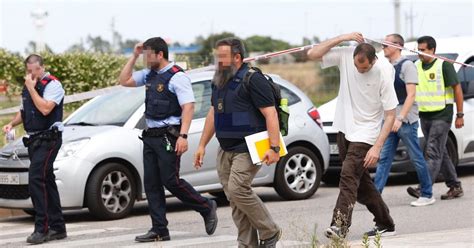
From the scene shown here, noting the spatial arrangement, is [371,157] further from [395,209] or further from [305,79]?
[305,79]

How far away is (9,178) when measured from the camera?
11422mm

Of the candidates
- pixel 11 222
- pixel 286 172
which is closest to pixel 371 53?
pixel 286 172

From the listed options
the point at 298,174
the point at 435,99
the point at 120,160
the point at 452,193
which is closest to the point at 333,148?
the point at 298,174

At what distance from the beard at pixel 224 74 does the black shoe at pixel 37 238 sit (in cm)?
264

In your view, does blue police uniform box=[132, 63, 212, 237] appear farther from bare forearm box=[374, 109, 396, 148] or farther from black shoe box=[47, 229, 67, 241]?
bare forearm box=[374, 109, 396, 148]

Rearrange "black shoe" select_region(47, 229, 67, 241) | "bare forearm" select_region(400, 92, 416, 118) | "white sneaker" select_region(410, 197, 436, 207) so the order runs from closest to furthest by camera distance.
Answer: "black shoe" select_region(47, 229, 67, 241)
"bare forearm" select_region(400, 92, 416, 118)
"white sneaker" select_region(410, 197, 436, 207)

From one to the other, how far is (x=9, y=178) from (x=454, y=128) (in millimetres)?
5983

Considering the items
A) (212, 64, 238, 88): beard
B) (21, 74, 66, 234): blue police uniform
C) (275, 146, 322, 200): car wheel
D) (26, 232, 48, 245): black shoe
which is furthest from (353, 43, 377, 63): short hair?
(275, 146, 322, 200): car wheel

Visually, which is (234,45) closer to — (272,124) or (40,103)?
(272,124)

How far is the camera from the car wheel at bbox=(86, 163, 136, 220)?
11367mm

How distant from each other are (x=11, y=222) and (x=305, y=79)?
19.7 meters

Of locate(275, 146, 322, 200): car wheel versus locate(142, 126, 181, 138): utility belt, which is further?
locate(275, 146, 322, 200): car wheel

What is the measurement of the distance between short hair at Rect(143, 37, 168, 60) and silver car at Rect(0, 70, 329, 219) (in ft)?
6.96

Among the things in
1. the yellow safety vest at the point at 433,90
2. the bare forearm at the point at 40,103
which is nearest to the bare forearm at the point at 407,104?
the yellow safety vest at the point at 433,90
